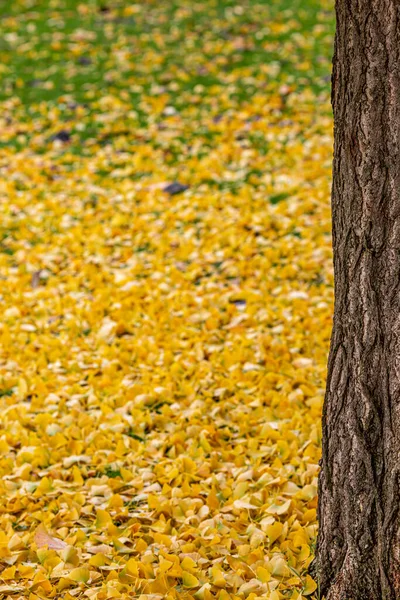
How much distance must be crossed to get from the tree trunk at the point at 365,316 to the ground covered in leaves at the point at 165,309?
0.30 metres

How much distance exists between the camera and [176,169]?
304 inches

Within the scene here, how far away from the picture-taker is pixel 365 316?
2.43 m

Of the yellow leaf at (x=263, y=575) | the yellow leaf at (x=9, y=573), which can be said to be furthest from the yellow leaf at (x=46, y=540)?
the yellow leaf at (x=263, y=575)

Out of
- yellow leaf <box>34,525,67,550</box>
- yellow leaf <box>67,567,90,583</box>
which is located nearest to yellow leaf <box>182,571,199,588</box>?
yellow leaf <box>67,567,90,583</box>

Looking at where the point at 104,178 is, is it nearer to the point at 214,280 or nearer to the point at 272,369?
the point at 214,280

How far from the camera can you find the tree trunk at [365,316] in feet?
7.63

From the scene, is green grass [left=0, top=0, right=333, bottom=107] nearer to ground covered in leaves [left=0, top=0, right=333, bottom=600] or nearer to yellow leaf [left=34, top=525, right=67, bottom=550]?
ground covered in leaves [left=0, top=0, right=333, bottom=600]

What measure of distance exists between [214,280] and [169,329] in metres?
0.83

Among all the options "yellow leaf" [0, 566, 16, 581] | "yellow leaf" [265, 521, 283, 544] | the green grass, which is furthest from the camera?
the green grass

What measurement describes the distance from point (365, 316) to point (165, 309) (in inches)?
113

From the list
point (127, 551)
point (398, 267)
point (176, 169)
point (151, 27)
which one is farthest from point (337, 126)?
point (151, 27)

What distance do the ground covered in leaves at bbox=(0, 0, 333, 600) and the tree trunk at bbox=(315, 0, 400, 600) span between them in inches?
12.0

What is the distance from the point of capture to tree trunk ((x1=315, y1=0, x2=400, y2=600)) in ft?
7.63

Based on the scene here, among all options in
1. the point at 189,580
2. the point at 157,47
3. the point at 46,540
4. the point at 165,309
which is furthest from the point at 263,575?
the point at 157,47
